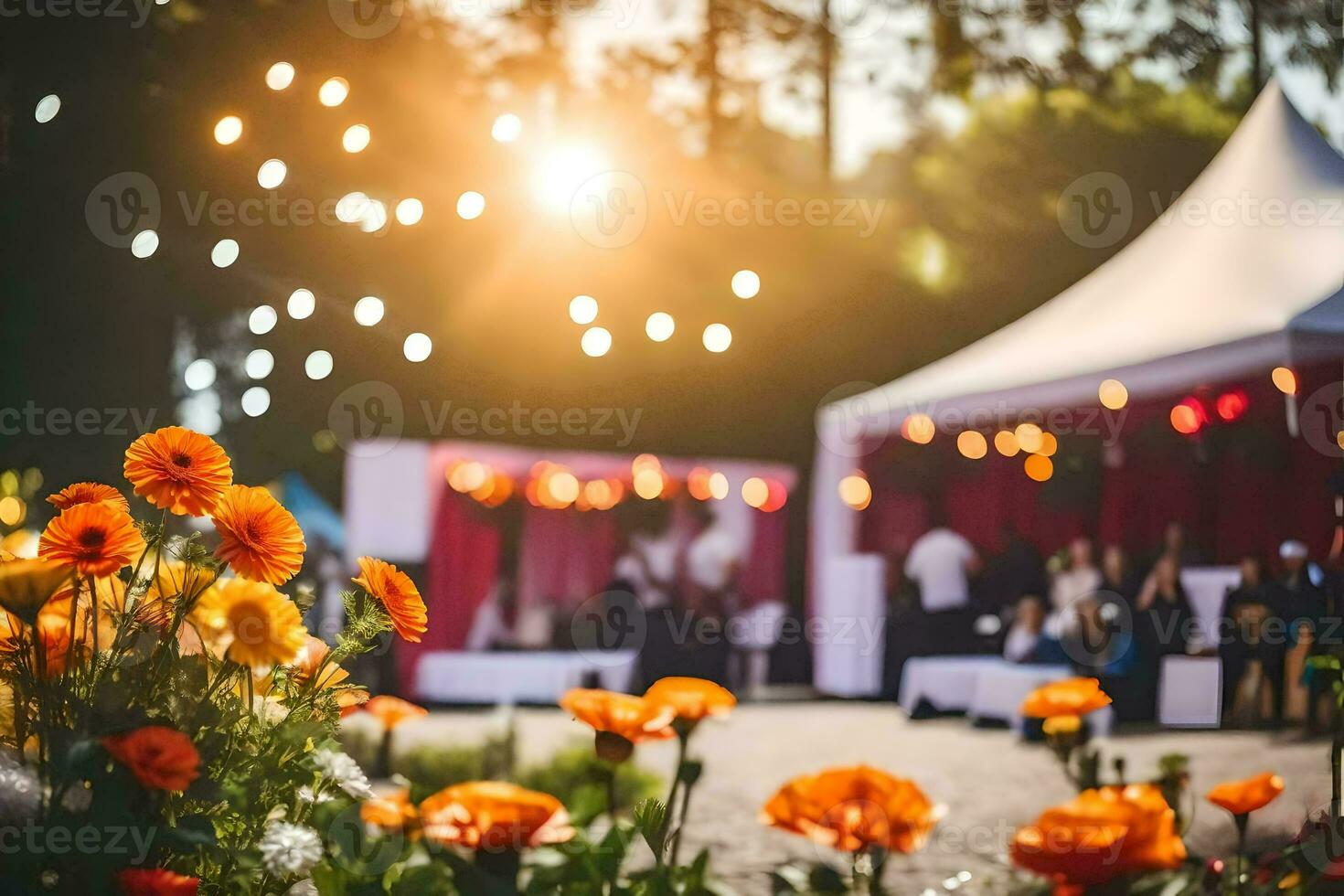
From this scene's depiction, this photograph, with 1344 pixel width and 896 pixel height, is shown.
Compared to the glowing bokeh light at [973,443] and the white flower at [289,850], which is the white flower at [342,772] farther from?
the glowing bokeh light at [973,443]

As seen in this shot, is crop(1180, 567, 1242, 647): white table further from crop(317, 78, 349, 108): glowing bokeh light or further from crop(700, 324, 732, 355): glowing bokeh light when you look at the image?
crop(317, 78, 349, 108): glowing bokeh light

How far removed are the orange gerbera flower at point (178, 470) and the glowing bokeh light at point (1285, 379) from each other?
4926 mm

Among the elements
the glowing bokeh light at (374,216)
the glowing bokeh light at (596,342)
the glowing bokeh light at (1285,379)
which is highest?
the glowing bokeh light at (1285,379)

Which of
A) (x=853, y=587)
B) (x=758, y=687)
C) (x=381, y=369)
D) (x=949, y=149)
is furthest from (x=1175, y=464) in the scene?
(x=381, y=369)

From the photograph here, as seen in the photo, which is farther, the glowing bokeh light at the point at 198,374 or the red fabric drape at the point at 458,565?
the red fabric drape at the point at 458,565

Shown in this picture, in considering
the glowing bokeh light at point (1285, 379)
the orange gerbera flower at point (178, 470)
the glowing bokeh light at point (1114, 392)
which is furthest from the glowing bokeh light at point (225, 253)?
the glowing bokeh light at point (1114, 392)

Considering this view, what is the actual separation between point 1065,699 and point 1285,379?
4.95 meters

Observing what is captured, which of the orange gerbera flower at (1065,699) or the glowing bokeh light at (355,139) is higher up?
the glowing bokeh light at (355,139)

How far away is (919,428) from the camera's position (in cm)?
862

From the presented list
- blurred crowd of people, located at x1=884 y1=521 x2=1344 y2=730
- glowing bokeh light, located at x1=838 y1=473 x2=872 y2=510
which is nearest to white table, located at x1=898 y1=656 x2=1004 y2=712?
blurred crowd of people, located at x1=884 y1=521 x2=1344 y2=730

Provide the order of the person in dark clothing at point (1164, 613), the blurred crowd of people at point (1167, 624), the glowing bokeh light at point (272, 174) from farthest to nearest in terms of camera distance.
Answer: the person in dark clothing at point (1164, 613), the blurred crowd of people at point (1167, 624), the glowing bokeh light at point (272, 174)

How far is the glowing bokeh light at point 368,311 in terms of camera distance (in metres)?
2.06

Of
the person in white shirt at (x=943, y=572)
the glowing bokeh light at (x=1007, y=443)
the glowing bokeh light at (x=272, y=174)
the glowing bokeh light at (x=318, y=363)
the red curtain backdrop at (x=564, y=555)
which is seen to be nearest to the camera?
the glowing bokeh light at (x=272, y=174)

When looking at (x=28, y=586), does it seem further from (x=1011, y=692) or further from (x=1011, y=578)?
(x=1011, y=578)
